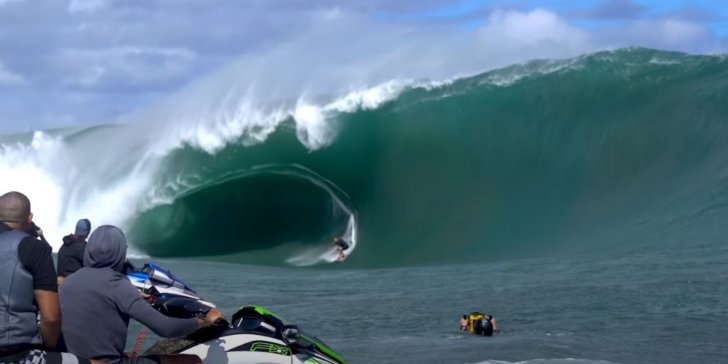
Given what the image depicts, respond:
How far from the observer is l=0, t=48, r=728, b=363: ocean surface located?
1895cm

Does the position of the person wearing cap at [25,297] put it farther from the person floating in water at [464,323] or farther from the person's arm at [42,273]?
the person floating in water at [464,323]

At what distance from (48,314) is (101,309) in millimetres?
530

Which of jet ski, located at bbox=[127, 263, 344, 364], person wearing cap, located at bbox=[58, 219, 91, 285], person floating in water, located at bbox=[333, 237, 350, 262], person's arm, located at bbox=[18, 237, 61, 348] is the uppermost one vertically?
person floating in water, located at bbox=[333, 237, 350, 262]

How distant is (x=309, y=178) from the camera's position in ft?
78.5

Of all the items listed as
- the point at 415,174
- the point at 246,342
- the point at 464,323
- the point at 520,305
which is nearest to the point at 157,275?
the point at 246,342

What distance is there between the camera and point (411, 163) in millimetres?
24109

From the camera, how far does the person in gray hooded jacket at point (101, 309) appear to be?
4691 mm

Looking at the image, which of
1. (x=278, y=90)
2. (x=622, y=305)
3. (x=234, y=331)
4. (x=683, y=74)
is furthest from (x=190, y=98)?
(x=234, y=331)

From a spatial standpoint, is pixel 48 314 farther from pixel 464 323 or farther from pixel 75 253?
pixel 464 323

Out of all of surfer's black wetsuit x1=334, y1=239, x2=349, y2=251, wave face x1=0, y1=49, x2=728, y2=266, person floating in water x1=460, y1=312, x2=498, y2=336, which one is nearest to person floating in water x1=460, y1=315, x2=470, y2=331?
person floating in water x1=460, y1=312, x2=498, y2=336

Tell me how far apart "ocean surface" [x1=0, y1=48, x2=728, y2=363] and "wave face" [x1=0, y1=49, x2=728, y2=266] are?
0.14 feet

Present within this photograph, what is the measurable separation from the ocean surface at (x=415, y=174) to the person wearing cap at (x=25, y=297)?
11032 millimetres

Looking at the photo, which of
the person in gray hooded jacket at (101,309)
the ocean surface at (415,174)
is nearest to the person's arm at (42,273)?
the person in gray hooded jacket at (101,309)

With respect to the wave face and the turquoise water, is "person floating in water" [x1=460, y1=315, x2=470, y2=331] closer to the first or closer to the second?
the turquoise water
